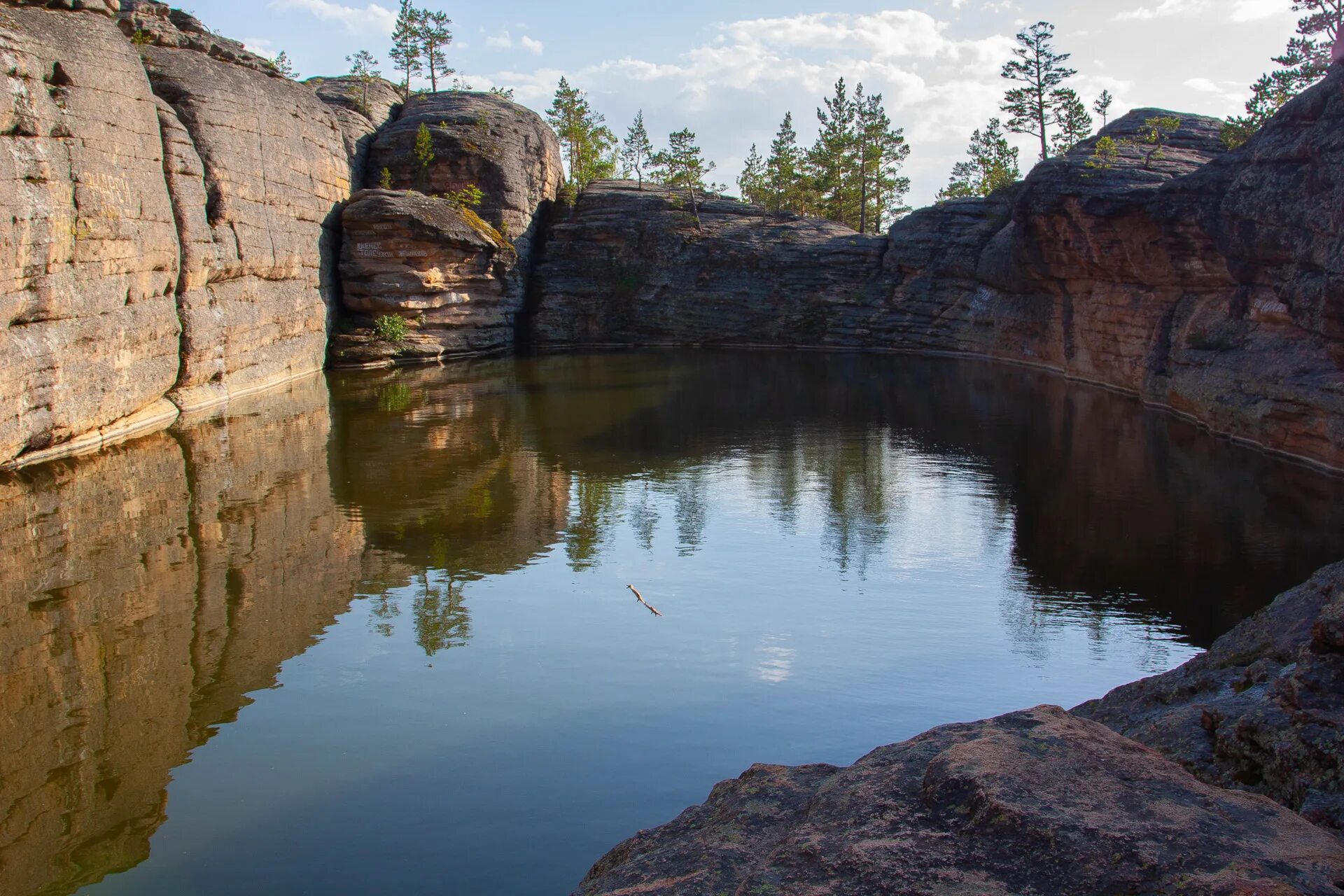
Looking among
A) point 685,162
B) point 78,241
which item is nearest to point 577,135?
point 685,162

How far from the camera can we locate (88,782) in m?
6.93

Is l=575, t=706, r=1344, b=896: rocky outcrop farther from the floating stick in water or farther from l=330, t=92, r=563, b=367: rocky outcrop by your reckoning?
l=330, t=92, r=563, b=367: rocky outcrop

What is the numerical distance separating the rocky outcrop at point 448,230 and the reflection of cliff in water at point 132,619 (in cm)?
1672

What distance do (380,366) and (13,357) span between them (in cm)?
1844

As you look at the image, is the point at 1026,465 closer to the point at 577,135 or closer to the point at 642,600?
the point at 642,600

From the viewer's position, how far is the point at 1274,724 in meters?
4.15

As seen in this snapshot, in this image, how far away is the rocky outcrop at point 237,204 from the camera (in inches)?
880

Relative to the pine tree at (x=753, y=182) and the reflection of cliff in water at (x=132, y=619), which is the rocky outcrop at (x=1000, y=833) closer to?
the reflection of cliff in water at (x=132, y=619)

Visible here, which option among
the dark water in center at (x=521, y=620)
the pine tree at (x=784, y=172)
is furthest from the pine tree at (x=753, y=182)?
the dark water in center at (x=521, y=620)

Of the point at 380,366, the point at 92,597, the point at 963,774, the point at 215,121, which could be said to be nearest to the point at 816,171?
the point at 380,366

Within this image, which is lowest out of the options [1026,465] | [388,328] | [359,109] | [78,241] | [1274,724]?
[1026,465]

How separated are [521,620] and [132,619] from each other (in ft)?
12.3

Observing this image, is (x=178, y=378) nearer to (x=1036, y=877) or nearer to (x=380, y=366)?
(x=380, y=366)

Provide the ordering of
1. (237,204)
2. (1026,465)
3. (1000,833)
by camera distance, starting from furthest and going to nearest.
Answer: (237,204) < (1026,465) < (1000,833)
